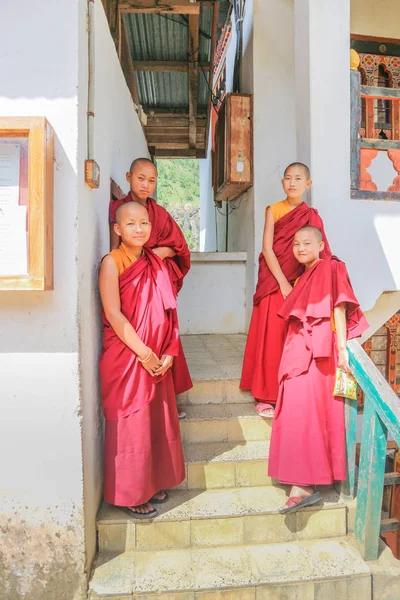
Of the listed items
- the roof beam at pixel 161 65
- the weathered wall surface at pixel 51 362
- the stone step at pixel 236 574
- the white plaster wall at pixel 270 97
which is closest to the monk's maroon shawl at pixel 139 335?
the weathered wall surface at pixel 51 362

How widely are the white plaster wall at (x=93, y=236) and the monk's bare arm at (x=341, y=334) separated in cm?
135

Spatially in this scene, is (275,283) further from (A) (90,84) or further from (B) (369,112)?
(B) (369,112)

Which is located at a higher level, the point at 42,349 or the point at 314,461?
the point at 42,349

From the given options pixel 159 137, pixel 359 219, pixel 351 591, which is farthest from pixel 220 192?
pixel 351 591

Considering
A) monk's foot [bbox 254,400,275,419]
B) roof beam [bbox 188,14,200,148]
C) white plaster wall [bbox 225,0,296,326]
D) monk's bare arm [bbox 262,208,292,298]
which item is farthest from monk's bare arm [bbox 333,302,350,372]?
roof beam [bbox 188,14,200,148]

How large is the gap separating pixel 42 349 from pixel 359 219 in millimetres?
2433

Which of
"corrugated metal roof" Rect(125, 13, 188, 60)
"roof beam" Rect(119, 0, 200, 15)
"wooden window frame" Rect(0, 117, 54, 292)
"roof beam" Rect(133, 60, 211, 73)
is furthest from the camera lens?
"roof beam" Rect(133, 60, 211, 73)

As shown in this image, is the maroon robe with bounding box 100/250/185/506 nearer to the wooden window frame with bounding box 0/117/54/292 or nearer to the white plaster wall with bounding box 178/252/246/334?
the wooden window frame with bounding box 0/117/54/292

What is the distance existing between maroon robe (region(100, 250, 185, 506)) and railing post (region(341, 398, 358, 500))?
3.12 ft

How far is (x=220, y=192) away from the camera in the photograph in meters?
5.80

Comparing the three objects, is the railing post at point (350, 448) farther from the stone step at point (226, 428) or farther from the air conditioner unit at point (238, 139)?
the air conditioner unit at point (238, 139)

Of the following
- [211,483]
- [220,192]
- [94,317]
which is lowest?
[211,483]

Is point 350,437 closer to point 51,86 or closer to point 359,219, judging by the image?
point 359,219

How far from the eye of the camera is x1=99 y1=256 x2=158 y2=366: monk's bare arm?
2.29 metres
